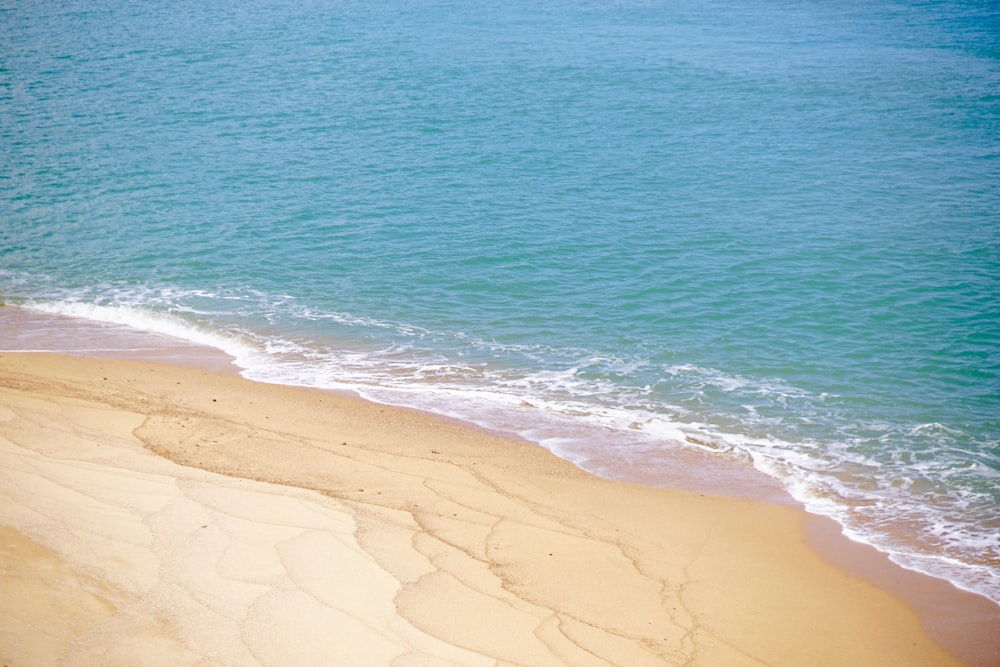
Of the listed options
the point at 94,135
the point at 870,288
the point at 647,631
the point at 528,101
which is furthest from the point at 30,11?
the point at 647,631

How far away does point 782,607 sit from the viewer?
920cm

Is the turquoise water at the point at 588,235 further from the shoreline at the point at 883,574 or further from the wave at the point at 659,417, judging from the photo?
A: the shoreline at the point at 883,574

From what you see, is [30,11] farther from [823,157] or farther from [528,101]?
[823,157]

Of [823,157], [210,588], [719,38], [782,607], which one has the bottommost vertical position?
[782,607]

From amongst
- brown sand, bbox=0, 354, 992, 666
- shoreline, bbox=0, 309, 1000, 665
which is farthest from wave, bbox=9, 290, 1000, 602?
brown sand, bbox=0, 354, 992, 666

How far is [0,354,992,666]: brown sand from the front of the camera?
24.6 feet

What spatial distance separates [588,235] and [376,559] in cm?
1521

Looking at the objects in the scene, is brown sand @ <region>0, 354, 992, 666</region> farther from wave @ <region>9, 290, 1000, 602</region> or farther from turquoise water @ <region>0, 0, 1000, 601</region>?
turquoise water @ <region>0, 0, 1000, 601</region>

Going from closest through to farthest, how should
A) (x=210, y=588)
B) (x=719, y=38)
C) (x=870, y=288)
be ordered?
(x=210, y=588) < (x=870, y=288) < (x=719, y=38)

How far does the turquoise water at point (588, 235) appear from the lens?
14109 millimetres

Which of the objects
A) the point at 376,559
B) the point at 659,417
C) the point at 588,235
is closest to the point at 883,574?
the point at 659,417

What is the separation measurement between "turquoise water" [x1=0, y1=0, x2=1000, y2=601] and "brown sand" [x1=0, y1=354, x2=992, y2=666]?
1.68m

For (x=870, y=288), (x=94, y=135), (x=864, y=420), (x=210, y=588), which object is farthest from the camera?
(x=94, y=135)

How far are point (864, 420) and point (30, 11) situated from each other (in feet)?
195
